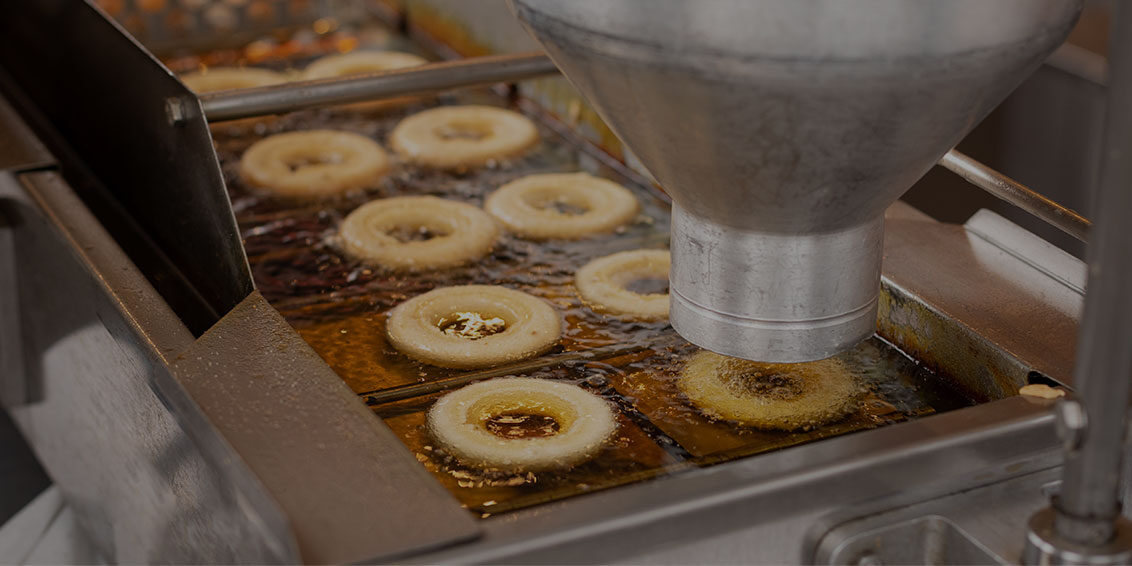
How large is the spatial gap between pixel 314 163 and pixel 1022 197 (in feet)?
5.03

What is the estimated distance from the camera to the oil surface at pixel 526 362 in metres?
1.51

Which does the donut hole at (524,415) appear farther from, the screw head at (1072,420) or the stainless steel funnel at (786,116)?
the screw head at (1072,420)

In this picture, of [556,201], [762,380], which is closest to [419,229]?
[556,201]

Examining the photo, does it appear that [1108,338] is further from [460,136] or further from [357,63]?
[357,63]

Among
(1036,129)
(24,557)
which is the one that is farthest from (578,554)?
(1036,129)

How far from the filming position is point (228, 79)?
299 cm

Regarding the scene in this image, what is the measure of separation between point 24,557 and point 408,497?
1344 millimetres

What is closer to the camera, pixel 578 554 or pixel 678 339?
pixel 578 554

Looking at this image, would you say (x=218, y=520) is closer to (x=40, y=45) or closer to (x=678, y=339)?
(x=678, y=339)

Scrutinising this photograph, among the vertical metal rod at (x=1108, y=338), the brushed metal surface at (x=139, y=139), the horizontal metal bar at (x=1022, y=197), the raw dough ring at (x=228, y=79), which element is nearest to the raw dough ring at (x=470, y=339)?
the brushed metal surface at (x=139, y=139)

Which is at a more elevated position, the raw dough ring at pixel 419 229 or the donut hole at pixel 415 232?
the raw dough ring at pixel 419 229

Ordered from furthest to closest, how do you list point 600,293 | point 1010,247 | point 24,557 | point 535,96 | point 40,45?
point 535,96, point 40,45, point 24,557, point 600,293, point 1010,247

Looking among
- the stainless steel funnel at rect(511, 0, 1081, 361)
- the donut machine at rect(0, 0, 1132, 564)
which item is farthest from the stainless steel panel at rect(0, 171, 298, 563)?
the stainless steel funnel at rect(511, 0, 1081, 361)

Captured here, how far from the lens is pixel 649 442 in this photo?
60.9 inches
